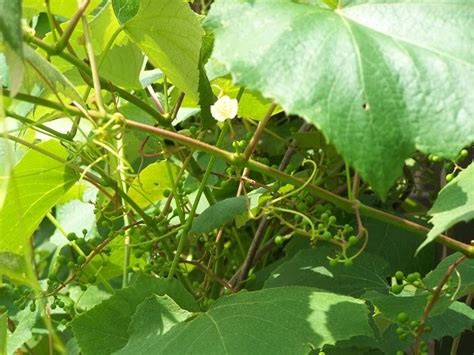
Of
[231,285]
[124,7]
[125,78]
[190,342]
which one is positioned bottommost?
[231,285]

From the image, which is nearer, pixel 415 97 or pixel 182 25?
pixel 415 97

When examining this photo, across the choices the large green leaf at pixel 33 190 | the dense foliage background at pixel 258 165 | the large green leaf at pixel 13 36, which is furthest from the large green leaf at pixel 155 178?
the large green leaf at pixel 13 36

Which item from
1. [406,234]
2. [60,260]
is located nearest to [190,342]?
[60,260]

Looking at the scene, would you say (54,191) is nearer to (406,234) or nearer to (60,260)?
(60,260)

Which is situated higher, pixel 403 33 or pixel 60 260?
pixel 403 33

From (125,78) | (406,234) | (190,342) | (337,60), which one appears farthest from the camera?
(406,234)

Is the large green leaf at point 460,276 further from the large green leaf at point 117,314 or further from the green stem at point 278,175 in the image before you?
the large green leaf at point 117,314
